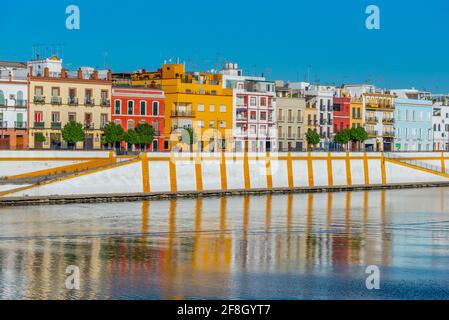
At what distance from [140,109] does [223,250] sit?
45816 mm

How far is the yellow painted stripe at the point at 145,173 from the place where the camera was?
65938 mm

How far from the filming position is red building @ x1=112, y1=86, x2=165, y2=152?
82.4 meters

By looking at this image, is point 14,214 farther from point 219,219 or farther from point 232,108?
point 232,108

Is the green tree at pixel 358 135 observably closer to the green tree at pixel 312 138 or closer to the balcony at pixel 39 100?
the green tree at pixel 312 138

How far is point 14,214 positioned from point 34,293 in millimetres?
24198

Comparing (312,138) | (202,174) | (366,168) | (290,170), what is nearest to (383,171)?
(366,168)

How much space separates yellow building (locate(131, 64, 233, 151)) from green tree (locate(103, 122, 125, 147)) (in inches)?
261

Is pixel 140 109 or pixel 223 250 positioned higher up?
pixel 140 109

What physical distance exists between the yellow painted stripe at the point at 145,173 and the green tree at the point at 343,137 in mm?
38074

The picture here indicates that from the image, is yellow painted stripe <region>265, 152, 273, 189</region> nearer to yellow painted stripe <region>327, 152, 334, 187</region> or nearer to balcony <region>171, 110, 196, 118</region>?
yellow painted stripe <region>327, 152, 334, 187</region>

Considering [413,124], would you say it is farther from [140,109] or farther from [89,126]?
[89,126]

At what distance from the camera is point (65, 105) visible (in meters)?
79.1

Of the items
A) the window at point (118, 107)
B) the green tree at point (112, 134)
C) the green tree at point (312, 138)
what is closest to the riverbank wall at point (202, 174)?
the green tree at point (312, 138)

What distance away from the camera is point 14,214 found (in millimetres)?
51969
